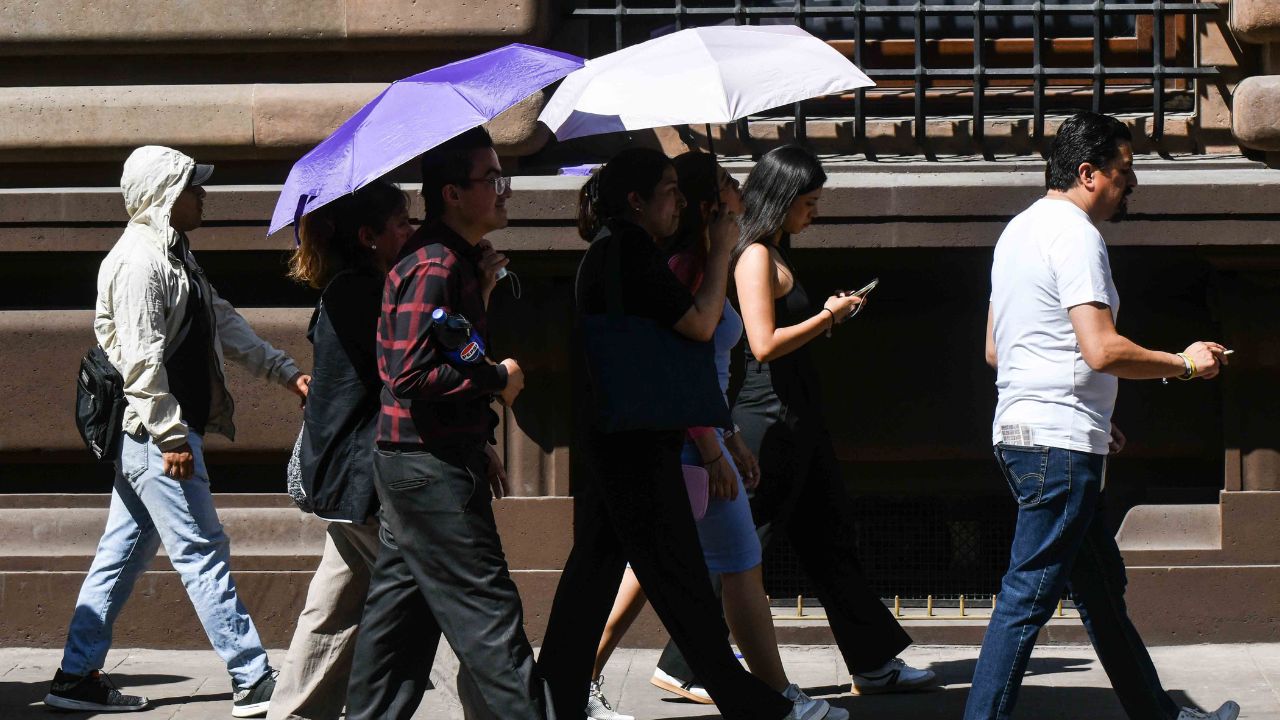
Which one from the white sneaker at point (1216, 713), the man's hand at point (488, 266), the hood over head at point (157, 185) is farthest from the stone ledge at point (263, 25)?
the white sneaker at point (1216, 713)

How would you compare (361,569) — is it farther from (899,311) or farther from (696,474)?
(899,311)

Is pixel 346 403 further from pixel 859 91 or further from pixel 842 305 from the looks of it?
pixel 859 91

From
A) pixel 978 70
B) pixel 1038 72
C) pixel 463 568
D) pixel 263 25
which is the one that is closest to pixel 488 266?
pixel 463 568

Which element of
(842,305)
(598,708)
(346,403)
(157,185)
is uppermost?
(157,185)

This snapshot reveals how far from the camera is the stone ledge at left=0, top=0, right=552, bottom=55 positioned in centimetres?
649

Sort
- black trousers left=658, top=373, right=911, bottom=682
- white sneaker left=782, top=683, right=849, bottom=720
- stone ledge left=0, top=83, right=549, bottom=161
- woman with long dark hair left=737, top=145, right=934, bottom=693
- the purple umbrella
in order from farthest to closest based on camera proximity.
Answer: stone ledge left=0, top=83, right=549, bottom=161, black trousers left=658, top=373, right=911, bottom=682, woman with long dark hair left=737, top=145, right=934, bottom=693, white sneaker left=782, top=683, right=849, bottom=720, the purple umbrella

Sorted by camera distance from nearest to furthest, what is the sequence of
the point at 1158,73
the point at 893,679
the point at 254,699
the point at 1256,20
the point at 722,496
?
the point at 722,496 < the point at 254,699 < the point at 893,679 < the point at 1256,20 < the point at 1158,73

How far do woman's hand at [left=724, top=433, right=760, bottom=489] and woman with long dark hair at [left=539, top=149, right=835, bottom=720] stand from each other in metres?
0.60

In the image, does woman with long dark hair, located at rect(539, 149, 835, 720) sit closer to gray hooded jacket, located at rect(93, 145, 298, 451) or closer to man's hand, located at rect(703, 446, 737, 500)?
man's hand, located at rect(703, 446, 737, 500)

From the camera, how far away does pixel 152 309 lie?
5.43 meters

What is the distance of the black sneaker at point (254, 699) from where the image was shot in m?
5.51

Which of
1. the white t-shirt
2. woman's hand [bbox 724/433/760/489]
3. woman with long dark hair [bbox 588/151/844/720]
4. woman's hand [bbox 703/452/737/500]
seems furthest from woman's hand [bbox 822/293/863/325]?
the white t-shirt

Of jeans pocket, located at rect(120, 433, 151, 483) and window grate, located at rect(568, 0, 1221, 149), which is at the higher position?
window grate, located at rect(568, 0, 1221, 149)

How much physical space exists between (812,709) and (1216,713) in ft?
4.10
